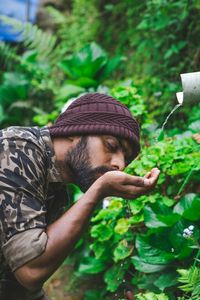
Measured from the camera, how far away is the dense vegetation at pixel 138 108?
3.22m

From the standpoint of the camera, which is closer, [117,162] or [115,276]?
[117,162]

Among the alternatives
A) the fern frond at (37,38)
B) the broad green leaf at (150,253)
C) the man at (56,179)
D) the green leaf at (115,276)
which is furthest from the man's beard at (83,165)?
the fern frond at (37,38)

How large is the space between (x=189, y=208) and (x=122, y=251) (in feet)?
2.69

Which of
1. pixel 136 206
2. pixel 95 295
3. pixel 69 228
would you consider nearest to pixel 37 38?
pixel 95 295

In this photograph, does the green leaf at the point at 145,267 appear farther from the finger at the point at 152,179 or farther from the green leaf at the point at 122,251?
the finger at the point at 152,179

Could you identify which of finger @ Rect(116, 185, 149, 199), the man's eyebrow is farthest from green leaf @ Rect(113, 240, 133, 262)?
finger @ Rect(116, 185, 149, 199)

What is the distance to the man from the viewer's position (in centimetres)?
212

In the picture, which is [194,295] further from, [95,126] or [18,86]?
[18,86]

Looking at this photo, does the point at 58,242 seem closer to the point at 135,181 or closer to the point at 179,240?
the point at 135,181

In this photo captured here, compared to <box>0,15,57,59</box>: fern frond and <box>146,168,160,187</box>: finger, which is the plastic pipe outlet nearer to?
<box>146,168,160,187</box>: finger

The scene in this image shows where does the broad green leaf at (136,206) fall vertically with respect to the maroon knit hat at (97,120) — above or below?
below

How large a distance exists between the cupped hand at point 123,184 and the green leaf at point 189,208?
0.81m

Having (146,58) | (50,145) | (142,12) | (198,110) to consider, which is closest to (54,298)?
(198,110)

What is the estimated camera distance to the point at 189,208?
9.93 ft
